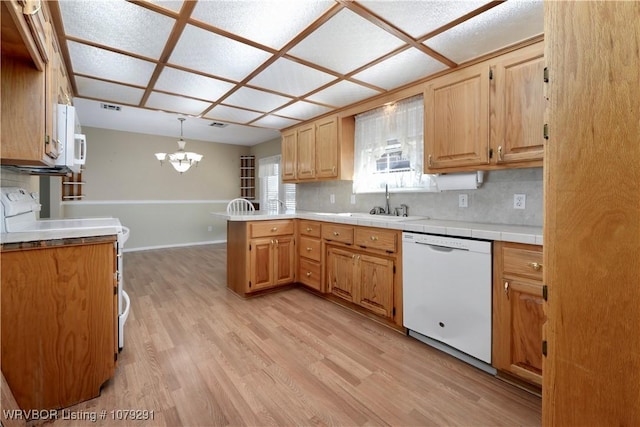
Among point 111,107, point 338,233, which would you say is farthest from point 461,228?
point 111,107

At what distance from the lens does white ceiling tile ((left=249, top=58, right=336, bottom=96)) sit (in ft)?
7.95

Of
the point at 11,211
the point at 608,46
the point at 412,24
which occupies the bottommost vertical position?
the point at 11,211

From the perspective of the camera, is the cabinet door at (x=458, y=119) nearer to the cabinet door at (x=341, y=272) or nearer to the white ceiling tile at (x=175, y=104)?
the cabinet door at (x=341, y=272)

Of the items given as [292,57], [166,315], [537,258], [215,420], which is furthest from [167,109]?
[537,258]

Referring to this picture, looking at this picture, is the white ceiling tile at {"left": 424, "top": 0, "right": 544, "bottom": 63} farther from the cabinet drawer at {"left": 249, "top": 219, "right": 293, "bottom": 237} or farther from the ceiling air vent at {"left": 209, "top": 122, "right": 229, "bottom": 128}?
the ceiling air vent at {"left": 209, "top": 122, "right": 229, "bottom": 128}

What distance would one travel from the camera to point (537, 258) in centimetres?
161

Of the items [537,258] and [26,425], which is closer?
[26,425]

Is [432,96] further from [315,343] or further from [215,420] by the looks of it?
[215,420]

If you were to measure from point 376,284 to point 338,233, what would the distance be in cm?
64

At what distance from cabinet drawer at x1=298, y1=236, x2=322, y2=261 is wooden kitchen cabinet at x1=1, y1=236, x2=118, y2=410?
194cm

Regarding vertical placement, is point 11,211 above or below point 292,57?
below

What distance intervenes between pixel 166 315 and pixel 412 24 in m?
3.09

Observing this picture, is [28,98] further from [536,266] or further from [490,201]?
[490,201]

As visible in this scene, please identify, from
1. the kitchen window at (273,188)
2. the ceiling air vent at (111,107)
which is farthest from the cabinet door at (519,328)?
the ceiling air vent at (111,107)
